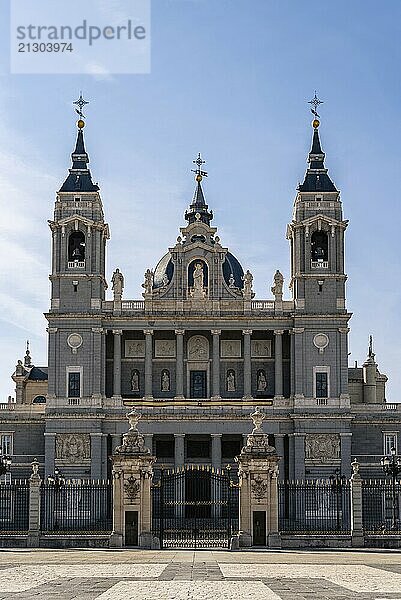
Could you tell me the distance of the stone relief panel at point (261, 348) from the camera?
85000mm

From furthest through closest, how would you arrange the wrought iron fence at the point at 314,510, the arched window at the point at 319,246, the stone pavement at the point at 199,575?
the arched window at the point at 319,246 < the wrought iron fence at the point at 314,510 < the stone pavement at the point at 199,575

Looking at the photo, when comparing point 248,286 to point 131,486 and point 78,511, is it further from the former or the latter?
point 131,486

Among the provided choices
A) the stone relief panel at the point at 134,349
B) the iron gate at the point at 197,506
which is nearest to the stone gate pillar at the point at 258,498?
the iron gate at the point at 197,506

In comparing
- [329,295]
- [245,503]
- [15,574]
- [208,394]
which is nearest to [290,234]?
[329,295]

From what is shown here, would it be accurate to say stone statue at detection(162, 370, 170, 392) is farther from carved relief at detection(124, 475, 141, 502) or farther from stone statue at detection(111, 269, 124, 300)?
carved relief at detection(124, 475, 141, 502)

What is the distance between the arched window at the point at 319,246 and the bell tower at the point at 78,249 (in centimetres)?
1507

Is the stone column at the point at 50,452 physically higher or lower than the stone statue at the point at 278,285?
lower

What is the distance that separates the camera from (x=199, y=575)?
31.5m

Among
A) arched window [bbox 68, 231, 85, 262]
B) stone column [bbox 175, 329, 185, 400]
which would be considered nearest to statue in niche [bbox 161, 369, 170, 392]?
stone column [bbox 175, 329, 185, 400]

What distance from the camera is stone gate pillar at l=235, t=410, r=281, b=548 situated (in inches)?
1874

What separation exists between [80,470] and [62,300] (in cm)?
1201

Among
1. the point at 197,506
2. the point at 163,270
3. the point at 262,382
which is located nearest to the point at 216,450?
the point at 262,382

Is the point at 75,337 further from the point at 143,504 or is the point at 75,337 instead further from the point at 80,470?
the point at 143,504

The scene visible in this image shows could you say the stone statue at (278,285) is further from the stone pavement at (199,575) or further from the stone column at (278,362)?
the stone pavement at (199,575)
